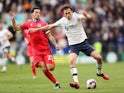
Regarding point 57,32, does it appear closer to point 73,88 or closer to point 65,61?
point 65,61

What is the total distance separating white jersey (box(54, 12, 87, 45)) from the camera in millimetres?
16531

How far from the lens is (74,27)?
16672 mm

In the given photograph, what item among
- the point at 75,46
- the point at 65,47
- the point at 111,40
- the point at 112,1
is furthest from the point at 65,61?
the point at 75,46

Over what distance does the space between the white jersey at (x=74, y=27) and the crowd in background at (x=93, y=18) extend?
17.4 meters

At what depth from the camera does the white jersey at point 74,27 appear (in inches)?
651

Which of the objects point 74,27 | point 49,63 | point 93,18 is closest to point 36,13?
point 74,27

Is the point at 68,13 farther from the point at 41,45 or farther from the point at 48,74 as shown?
the point at 48,74

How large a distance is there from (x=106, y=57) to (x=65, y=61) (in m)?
3.00

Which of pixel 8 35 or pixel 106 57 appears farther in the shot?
pixel 106 57

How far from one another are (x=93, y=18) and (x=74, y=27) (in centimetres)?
1905

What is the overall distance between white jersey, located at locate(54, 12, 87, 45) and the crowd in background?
57.1ft

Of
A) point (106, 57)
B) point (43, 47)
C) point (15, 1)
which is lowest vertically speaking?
point (106, 57)

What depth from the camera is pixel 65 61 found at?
34.1 meters

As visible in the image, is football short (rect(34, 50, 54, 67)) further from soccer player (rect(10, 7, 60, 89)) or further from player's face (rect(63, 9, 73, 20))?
player's face (rect(63, 9, 73, 20))
